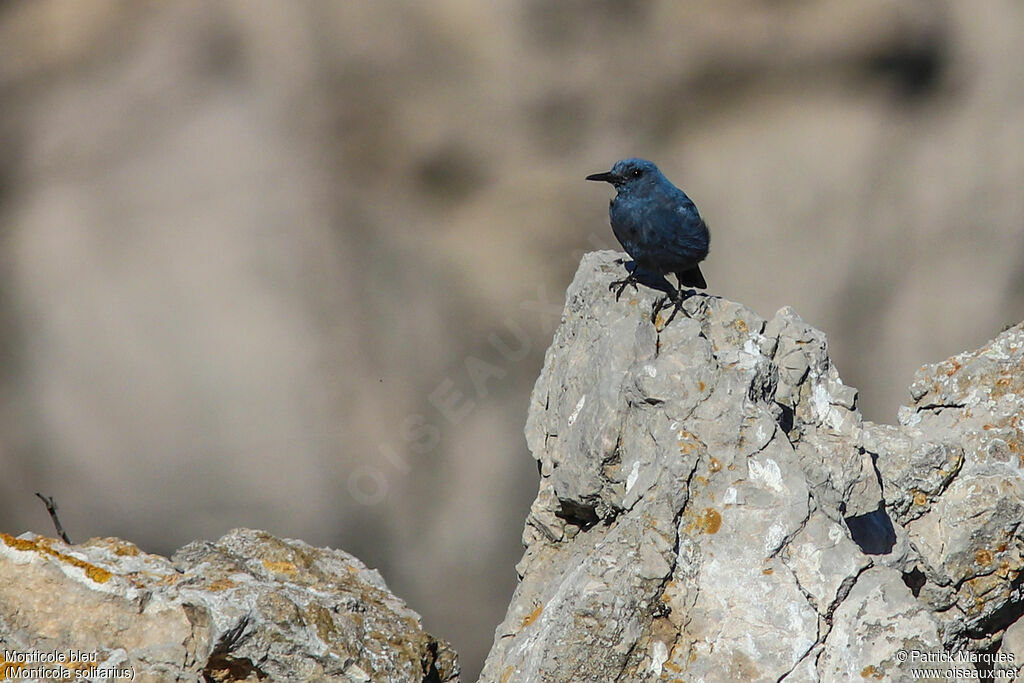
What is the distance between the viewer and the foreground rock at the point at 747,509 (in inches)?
96.7

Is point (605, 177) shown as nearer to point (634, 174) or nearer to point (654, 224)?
point (634, 174)

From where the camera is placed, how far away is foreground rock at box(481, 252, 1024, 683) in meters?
2.46

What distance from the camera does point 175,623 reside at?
9.14 ft

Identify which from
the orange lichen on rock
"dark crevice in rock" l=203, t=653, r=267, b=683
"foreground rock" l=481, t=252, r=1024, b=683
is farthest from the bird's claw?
the orange lichen on rock

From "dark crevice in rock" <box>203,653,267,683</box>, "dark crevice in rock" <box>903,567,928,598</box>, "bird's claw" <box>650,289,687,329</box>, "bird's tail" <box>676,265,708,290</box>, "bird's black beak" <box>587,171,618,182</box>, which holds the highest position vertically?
"bird's black beak" <box>587,171,618,182</box>

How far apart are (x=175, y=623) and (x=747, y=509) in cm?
171

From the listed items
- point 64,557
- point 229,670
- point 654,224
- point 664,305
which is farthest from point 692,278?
point 64,557

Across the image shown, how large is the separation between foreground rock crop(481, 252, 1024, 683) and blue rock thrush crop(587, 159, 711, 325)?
157 mm

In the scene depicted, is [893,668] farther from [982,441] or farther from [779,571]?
[982,441]

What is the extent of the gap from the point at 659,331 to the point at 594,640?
48.2 inches

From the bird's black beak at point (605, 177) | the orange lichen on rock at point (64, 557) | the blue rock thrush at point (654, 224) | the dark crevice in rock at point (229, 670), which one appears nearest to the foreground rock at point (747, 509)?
the blue rock thrush at point (654, 224)

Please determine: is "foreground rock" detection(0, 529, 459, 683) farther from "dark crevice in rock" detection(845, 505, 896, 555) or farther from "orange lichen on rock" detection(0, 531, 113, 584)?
"dark crevice in rock" detection(845, 505, 896, 555)

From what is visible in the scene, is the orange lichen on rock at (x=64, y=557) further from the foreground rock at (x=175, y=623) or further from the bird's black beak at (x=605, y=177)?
the bird's black beak at (x=605, y=177)

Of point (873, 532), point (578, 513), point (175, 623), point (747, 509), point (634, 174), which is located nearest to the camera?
point (747, 509)
